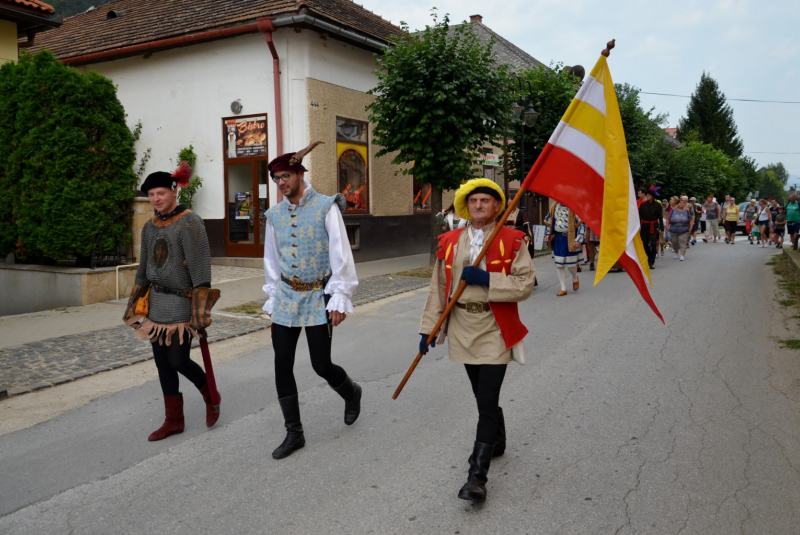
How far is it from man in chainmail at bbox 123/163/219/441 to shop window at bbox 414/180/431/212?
14.6 m

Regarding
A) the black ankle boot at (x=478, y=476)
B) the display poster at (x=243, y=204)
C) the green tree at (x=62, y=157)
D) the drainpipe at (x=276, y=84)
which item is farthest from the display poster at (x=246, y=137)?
the black ankle boot at (x=478, y=476)

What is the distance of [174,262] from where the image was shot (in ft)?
14.3

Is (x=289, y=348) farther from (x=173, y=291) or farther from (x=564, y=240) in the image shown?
(x=564, y=240)

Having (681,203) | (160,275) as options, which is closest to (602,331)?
(160,275)

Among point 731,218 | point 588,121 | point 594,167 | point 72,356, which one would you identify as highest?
point 588,121

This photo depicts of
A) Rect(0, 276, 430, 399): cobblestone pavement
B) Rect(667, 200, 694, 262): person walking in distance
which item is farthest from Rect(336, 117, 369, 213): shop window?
Rect(667, 200, 694, 262): person walking in distance

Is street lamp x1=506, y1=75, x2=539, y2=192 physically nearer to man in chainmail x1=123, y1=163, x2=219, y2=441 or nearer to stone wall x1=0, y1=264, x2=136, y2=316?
stone wall x1=0, y1=264, x2=136, y2=316

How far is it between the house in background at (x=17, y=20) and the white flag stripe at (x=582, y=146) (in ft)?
38.8

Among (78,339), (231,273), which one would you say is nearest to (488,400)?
(78,339)

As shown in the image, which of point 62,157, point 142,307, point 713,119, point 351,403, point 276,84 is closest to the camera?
point 142,307

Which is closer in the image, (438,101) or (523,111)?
(438,101)

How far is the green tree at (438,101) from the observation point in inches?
528

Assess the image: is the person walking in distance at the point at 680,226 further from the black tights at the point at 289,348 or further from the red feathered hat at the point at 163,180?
the red feathered hat at the point at 163,180

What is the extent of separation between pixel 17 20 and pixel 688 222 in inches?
617
